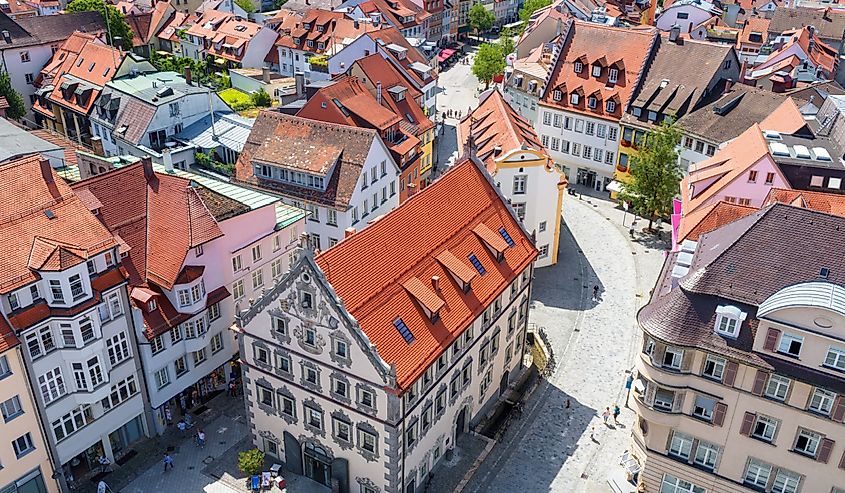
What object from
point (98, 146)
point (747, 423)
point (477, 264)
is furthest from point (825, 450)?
point (98, 146)

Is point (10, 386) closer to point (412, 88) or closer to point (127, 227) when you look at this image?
point (127, 227)

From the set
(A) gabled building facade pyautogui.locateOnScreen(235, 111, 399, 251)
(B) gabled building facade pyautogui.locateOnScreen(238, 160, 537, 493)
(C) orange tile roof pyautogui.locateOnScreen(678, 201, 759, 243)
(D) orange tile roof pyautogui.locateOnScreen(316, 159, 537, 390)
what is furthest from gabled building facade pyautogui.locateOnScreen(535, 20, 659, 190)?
(B) gabled building facade pyautogui.locateOnScreen(238, 160, 537, 493)

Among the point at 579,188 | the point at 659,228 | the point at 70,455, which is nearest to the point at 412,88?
the point at 579,188

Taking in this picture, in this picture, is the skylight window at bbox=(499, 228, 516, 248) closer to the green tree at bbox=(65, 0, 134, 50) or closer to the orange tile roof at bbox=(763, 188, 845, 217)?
the orange tile roof at bbox=(763, 188, 845, 217)

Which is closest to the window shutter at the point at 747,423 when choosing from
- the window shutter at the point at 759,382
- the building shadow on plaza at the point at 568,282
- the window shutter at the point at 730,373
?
the window shutter at the point at 759,382

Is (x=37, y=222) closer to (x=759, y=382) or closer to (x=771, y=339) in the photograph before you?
(x=771, y=339)
